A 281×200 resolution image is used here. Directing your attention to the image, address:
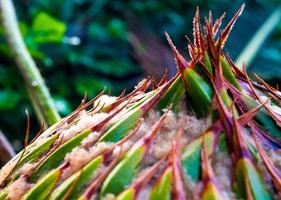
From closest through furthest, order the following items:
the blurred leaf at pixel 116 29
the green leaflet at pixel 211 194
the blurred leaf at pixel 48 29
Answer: the green leaflet at pixel 211 194, the blurred leaf at pixel 48 29, the blurred leaf at pixel 116 29

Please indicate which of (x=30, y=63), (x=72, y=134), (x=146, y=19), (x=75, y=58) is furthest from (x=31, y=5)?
(x=72, y=134)

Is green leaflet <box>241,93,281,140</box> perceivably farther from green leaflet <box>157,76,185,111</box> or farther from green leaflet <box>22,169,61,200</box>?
green leaflet <box>22,169,61,200</box>

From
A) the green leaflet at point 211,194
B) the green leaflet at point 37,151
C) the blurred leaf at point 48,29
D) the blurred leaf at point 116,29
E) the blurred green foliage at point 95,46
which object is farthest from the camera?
the blurred leaf at point 116,29

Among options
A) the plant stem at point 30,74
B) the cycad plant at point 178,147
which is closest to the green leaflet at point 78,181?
the cycad plant at point 178,147

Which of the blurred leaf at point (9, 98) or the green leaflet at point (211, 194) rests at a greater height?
the blurred leaf at point (9, 98)

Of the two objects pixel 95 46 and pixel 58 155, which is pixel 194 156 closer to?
pixel 58 155

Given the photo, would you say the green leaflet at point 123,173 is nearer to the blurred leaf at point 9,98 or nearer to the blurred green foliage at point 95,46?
the blurred green foliage at point 95,46

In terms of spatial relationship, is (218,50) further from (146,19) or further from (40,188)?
(146,19)
